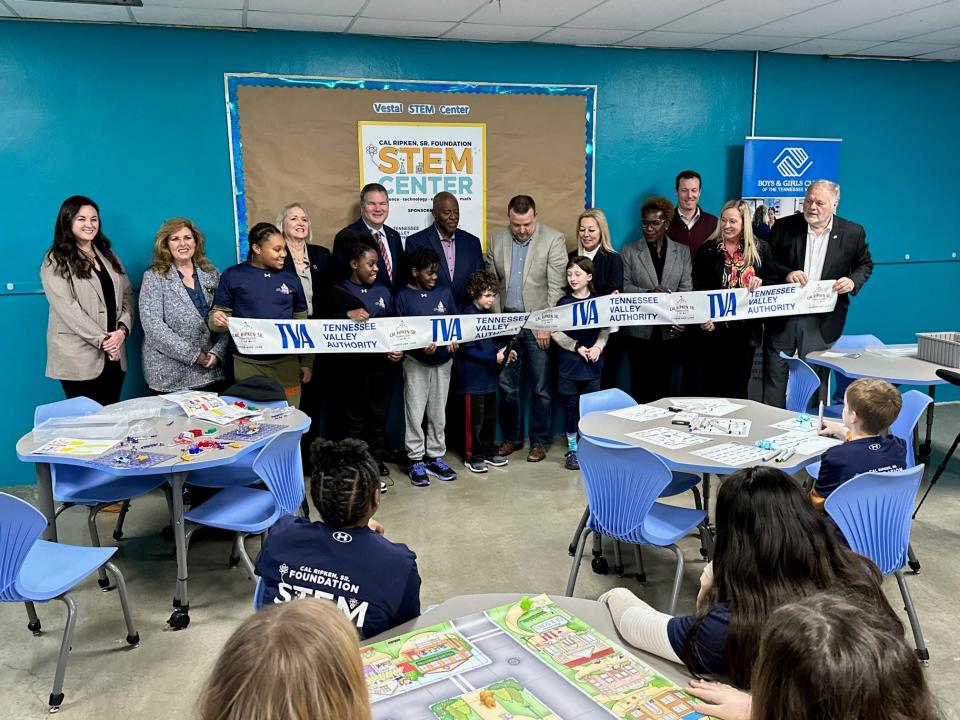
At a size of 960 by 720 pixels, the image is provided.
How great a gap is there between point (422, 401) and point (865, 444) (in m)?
3.24

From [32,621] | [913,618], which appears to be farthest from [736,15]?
[32,621]

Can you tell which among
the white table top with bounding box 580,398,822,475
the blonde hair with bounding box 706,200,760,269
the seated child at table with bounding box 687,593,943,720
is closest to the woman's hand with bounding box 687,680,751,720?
the seated child at table with bounding box 687,593,943,720

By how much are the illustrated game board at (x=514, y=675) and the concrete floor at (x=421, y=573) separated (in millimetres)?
1638

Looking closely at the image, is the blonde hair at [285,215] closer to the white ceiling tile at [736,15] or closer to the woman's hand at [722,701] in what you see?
the white ceiling tile at [736,15]

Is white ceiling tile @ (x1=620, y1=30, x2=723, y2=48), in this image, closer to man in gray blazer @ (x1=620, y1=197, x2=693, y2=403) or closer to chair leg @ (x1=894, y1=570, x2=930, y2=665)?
man in gray blazer @ (x1=620, y1=197, x2=693, y2=403)

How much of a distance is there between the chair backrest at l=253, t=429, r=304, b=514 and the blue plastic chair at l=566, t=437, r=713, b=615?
1404 millimetres

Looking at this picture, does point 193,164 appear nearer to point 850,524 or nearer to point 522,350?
point 522,350

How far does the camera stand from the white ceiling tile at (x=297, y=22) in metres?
5.12

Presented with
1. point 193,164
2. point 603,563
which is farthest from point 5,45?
point 603,563

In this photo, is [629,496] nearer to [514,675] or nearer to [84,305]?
[514,675]

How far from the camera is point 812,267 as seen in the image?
596 cm

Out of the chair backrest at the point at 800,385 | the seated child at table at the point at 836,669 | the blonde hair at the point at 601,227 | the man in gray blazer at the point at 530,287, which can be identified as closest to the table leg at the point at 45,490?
the man in gray blazer at the point at 530,287

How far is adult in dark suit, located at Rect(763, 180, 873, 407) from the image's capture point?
5832 mm

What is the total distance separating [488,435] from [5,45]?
4349 millimetres
